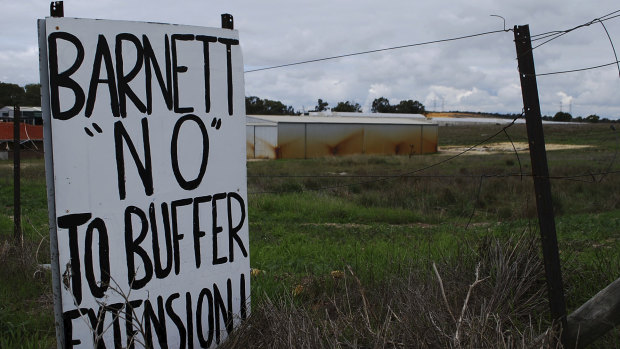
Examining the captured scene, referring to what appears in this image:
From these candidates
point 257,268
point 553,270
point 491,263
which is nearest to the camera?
point 553,270

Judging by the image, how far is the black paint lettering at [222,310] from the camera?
3.39 m

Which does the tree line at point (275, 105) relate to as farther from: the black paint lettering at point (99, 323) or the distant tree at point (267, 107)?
the black paint lettering at point (99, 323)

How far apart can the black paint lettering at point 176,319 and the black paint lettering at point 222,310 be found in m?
0.21

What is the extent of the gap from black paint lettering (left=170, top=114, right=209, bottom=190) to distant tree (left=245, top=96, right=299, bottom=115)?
258 ft

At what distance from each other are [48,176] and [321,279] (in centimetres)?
258

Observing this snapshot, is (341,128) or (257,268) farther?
(341,128)

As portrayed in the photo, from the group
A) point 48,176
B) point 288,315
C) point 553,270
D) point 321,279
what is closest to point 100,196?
point 48,176

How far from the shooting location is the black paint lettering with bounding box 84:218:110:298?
114 inches

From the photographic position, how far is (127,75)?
3025 mm

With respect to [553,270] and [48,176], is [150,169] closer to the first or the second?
[48,176]

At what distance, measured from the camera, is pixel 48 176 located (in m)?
2.77

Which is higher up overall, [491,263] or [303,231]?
[491,263]

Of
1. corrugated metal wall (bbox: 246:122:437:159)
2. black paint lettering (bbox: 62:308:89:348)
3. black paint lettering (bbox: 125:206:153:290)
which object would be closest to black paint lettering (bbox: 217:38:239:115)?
black paint lettering (bbox: 125:206:153:290)

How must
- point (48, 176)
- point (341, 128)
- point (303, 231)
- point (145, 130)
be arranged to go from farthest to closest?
point (341, 128) → point (303, 231) → point (145, 130) → point (48, 176)
